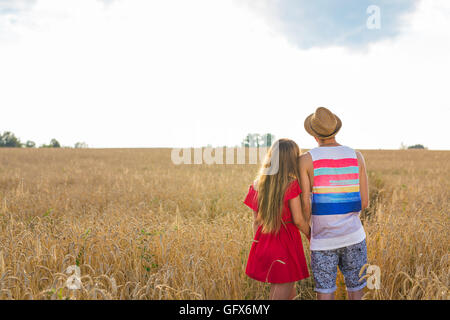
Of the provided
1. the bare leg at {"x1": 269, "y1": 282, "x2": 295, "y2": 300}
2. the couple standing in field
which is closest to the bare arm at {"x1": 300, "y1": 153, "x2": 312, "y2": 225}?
the couple standing in field

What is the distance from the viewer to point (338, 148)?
2.52 m

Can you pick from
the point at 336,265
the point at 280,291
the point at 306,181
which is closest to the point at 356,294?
the point at 336,265

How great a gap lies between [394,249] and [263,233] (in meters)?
Answer: 2.07

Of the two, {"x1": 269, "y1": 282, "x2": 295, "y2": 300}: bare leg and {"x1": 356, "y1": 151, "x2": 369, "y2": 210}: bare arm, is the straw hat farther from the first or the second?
{"x1": 269, "y1": 282, "x2": 295, "y2": 300}: bare leg

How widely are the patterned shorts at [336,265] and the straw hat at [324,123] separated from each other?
39.9 inches

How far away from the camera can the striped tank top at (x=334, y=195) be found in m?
2.46

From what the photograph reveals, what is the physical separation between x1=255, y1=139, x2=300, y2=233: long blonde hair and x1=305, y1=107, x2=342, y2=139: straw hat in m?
0.23

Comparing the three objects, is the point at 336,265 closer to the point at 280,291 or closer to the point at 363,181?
the point at 280,291

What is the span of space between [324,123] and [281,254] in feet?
3.95

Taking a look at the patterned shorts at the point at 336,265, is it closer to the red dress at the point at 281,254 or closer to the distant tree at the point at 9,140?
the red dress at the point at 281,254

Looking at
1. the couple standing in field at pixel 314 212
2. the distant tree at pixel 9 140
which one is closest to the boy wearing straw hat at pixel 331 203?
the couple standing in field at pixel 314 212

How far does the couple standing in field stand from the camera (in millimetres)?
2465
